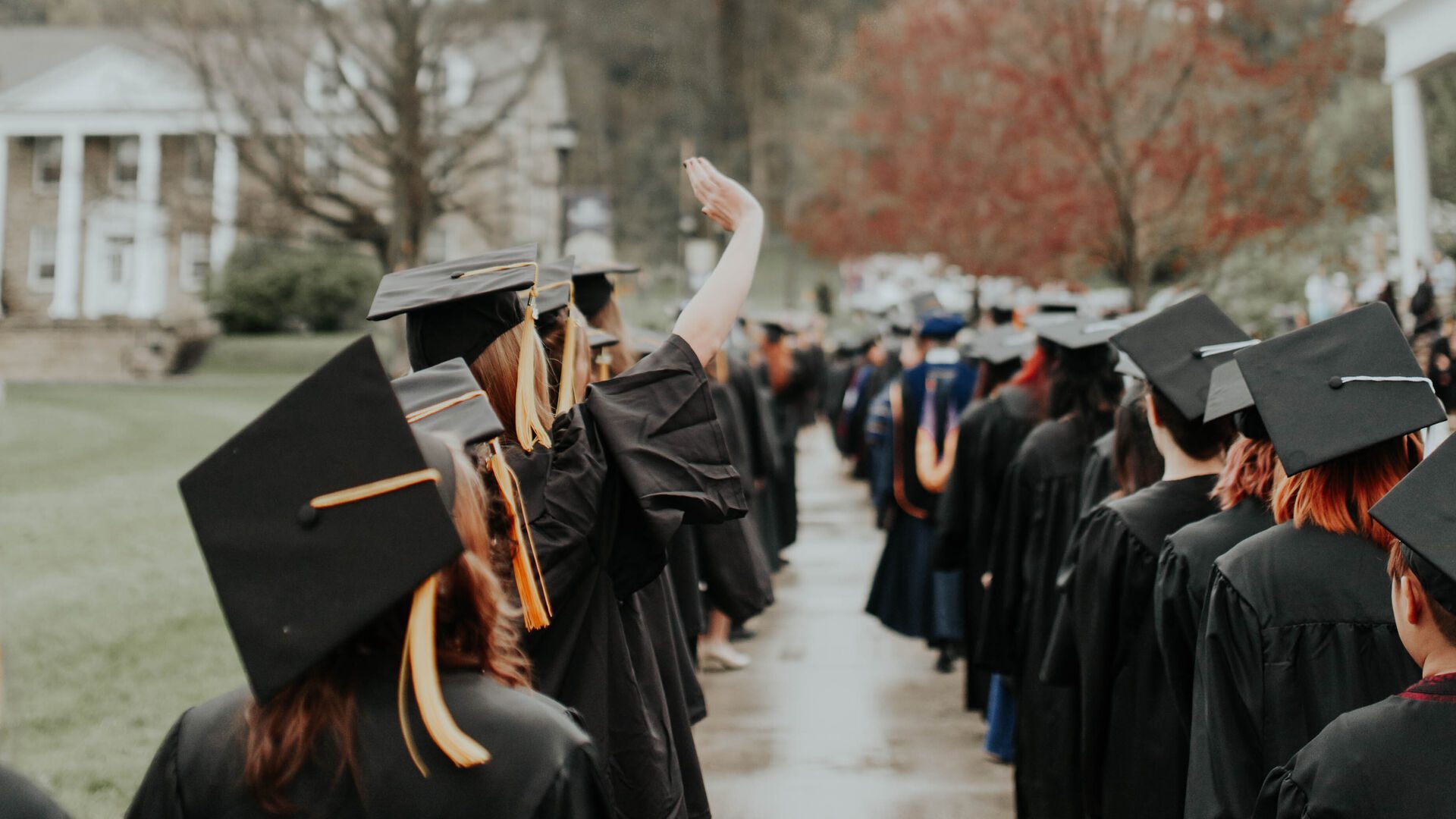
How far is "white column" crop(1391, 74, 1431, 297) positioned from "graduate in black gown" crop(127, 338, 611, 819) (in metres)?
16.3

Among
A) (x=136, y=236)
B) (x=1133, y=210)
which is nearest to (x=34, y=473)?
(x=1133, y=210)

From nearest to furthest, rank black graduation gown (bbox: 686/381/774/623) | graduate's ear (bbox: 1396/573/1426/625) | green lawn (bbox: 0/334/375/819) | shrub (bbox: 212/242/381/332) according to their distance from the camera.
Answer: graduate's ear (bbox: 1396/573/1426/625), black graduation gown (bbox: 686/381/774/623), green lawn (bbox: 0/334/375/819), shrub (bbox: 212/242/381/332)

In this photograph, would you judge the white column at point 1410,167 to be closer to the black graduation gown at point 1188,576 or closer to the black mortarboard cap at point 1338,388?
the black graduation gown at point 1188,576

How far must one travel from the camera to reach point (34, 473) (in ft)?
55.4

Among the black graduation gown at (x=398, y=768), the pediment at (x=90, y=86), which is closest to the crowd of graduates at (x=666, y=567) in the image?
the black graduation gown at (x=398, y=768)

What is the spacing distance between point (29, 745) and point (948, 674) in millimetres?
4924

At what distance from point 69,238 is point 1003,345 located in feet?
154

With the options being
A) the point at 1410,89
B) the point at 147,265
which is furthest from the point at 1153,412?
the point at 147,265

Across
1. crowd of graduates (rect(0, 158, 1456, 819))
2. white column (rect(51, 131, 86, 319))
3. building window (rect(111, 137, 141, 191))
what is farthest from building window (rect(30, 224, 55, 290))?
crowd of graduates (rect(0, 158, 1456, 819))

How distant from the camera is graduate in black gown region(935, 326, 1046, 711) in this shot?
6.31 metres

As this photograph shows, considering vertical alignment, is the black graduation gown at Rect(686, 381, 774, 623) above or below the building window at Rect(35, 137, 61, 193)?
below

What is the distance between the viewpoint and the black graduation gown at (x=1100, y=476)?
468 cm

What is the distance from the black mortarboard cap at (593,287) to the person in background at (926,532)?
10.8 ft

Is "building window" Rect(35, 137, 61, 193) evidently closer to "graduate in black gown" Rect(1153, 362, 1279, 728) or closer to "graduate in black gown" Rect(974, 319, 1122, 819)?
"graduate in black gown" Rect(974, 319, 1122, 819)
